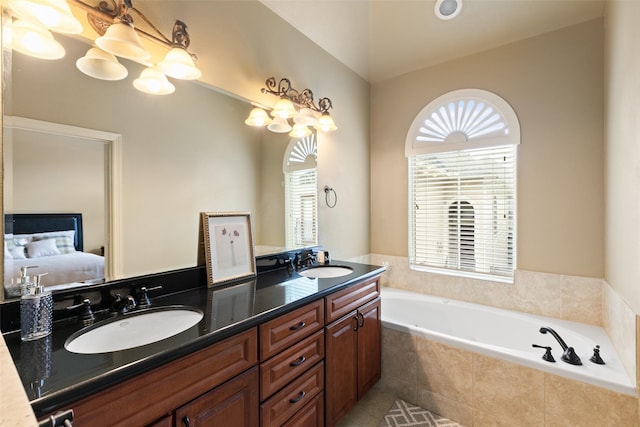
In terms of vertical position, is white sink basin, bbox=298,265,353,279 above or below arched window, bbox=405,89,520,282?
below

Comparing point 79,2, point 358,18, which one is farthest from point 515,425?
point 358,18

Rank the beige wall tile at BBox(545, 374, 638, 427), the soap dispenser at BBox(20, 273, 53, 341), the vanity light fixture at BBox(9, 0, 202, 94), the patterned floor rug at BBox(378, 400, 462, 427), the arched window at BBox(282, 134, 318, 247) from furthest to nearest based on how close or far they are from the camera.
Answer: the arched window at BBox(282, 134, 318, 247) < the patterned floor rug at BBox(378, 400, 462, 427) < the beige wall tile at BBox(545, 374, 638, 427) < the vanity light fixture at BBox(9, 0, 202, 94) < the soap dispenser at BBox(20, 273, 53, 341)

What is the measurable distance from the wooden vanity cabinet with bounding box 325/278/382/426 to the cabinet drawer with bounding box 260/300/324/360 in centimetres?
11

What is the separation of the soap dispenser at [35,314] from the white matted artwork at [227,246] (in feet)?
2.29

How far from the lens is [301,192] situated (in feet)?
7.85

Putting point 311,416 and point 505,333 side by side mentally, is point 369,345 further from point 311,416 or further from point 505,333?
point 505,333

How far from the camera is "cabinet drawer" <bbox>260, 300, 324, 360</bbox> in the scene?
1.26 m

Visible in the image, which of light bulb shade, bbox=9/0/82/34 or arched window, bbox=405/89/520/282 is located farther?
arched window, bbox=405/89/520/282

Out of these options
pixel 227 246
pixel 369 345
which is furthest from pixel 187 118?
pixel 369 345

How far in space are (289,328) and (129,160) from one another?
109 cm

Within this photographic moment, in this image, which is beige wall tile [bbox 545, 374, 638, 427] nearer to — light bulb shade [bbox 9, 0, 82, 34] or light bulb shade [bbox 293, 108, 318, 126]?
light bulb shade [bbox 293, 108, 318, 126]

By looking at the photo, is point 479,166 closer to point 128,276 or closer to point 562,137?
point 562,137

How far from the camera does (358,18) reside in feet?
8.78

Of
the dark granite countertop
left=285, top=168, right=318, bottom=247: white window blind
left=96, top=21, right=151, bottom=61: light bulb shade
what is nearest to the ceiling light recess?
left=285, top=168, right=318, bottom=247: white window blind
